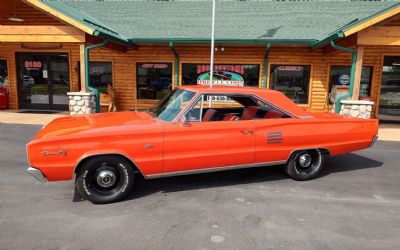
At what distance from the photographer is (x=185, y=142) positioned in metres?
4.05

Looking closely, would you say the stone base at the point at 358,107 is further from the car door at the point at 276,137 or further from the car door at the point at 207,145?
the car door at the point at 207,145

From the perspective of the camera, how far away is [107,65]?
13.1 meters

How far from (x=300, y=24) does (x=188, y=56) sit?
17.1 feet

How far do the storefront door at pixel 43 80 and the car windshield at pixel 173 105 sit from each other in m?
10.4

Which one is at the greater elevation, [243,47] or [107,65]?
[243,47]

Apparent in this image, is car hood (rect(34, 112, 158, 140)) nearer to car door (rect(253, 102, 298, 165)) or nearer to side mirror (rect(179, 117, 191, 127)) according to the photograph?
side mirror (rect(179, 117, 191, 127))

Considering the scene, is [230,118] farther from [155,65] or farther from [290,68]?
[155,65]

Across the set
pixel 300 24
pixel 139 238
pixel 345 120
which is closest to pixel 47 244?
pixel 139 238

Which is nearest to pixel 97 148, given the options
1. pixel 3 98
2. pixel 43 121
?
pixel 43 121

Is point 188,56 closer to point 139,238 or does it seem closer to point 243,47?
point 243,47

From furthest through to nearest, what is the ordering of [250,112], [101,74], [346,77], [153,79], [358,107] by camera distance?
1. [101,74]
2. [153,79]
3. [346,77]
4. [358,107]
5. [250,112]

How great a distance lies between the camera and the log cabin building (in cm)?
1153

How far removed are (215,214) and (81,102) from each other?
7732 mm

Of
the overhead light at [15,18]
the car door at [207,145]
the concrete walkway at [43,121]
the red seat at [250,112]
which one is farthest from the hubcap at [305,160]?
the overhead light at [15,18]
